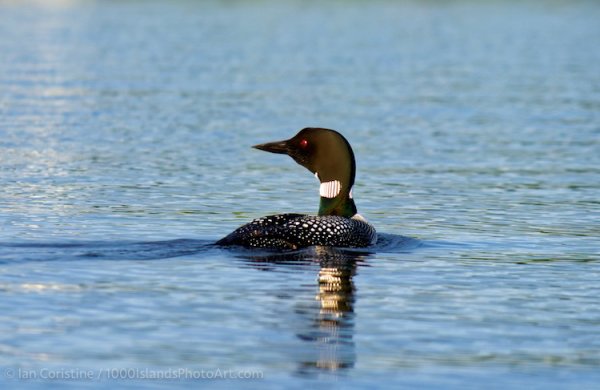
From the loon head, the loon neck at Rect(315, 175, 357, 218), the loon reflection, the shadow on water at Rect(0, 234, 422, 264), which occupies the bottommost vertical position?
the loon reflection

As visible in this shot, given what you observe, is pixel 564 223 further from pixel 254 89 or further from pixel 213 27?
pixel 213 27

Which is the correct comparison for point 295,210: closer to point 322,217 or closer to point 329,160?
point 329,160

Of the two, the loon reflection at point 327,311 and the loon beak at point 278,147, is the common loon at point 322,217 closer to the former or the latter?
the loon beak at point 278,147

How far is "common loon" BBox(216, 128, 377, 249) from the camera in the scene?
509 inches

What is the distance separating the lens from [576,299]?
37.0 feet

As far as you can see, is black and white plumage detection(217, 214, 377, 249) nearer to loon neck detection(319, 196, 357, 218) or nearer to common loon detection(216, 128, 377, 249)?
common loon detection(216, 128, 377, 249)

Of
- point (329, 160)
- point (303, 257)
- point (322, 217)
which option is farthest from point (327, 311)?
point (329, 160)

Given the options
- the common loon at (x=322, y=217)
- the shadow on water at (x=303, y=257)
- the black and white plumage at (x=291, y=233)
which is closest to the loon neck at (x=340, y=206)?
the common loon at (x=322, y=217)

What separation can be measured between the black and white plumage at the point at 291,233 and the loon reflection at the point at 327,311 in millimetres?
110

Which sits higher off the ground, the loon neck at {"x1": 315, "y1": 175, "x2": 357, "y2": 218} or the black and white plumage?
the loon neck at {"x1": 315, "y1": 175, "x2": 357, "y2": 218}

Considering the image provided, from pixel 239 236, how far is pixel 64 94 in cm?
1815

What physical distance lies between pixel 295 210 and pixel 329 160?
7.93 ft

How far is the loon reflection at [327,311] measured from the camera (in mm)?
9070

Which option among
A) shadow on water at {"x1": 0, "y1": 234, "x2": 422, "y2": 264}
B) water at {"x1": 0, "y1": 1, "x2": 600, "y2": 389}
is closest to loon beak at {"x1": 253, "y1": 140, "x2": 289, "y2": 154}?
water at {"x1": 0, "y1": 1, "x2": 600, "y2": 389}
